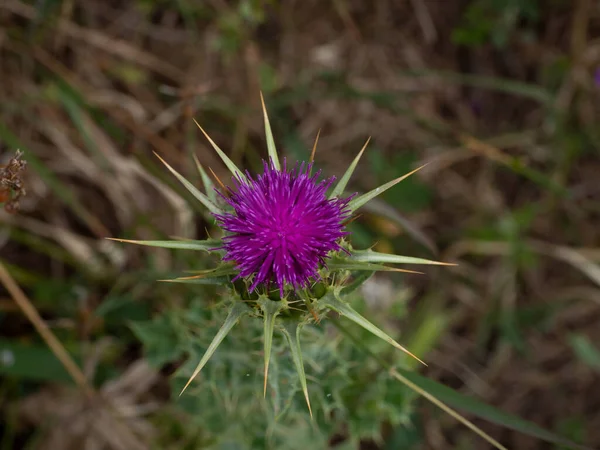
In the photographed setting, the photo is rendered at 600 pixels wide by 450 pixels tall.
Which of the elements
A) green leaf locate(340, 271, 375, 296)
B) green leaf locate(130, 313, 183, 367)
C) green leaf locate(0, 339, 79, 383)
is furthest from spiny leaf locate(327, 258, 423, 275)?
green leaf locate(0, 339, 79, 383)

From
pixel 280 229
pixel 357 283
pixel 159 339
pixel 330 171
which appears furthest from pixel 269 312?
pixel 330 171

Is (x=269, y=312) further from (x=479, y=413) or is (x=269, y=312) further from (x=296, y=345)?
(x=479, y=413)

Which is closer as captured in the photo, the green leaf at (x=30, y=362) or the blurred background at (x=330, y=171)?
the green leaf at (x=30, y=362)

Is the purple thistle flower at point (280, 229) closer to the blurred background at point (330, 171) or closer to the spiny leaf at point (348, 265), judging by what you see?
the spiny leaf at point (348, 265)

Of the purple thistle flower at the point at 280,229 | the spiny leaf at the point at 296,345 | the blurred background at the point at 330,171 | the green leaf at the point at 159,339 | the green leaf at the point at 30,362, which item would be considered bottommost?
the spiny leaf at the point at 296,345

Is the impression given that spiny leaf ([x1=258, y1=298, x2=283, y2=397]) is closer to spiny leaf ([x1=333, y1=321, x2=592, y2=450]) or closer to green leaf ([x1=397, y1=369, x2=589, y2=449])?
spiny leaf ([x1=333, y1=321, x2=592, y2=450])

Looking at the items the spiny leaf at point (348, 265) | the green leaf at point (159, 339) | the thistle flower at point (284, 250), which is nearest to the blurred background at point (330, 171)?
the green leaf at point (159, 339)
